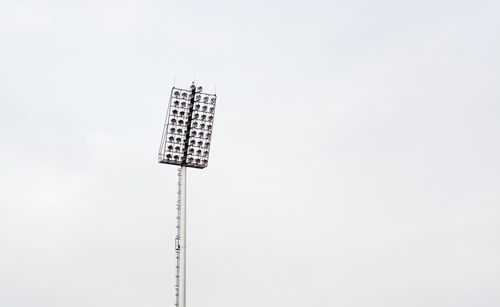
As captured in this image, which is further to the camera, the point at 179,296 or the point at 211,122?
the point at 211,122

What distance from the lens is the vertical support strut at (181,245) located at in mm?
71375

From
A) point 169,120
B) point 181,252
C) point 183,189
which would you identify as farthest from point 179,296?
point 169,120

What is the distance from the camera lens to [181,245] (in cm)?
7256

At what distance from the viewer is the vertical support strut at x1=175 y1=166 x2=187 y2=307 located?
71375 mm

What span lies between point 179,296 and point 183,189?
333 inches

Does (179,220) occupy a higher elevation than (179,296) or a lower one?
higher

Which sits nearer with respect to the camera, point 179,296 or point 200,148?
point 179,296

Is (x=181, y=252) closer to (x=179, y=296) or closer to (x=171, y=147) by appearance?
(x=179, y=296)

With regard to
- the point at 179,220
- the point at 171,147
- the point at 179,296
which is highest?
the point at 171,147

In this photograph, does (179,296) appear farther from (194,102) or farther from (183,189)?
(194,102)

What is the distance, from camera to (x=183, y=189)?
74.4 metres

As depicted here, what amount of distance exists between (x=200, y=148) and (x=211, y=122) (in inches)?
94.1

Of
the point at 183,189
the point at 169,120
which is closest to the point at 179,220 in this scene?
the point at 183,189

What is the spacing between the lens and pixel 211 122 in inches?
3034
